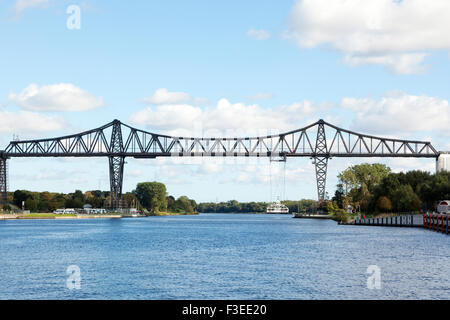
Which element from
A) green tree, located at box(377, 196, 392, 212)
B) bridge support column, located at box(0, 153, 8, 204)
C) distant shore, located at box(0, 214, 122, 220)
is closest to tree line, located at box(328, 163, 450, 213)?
green tree, located at box(377, 196, 392, 212)

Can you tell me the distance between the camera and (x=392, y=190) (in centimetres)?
12925

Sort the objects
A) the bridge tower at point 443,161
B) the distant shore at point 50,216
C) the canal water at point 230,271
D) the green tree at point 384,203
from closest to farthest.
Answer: the canal water at point 230,271
the green tree at point 384,203
the bridge tower at point 443,161
the distant shore at point 50,216

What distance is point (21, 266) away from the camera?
4884 centimetres

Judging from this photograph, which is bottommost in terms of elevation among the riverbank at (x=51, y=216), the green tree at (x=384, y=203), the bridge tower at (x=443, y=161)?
the riverbank at (x=51, y=216)

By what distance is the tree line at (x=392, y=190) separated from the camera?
12169 cm

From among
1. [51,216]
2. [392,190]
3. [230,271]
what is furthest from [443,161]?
[230,271]

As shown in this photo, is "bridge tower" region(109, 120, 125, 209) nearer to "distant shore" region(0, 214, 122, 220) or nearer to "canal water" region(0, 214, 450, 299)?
"distant shore" region(0, 214, 122, 220)

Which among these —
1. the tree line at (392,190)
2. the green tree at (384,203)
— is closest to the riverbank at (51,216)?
the tree line at (392,190)

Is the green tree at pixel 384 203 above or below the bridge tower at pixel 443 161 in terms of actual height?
below

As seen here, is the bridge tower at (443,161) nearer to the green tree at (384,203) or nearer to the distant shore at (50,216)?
the green tree at (384,203)

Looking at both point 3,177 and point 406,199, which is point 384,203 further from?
point 3,177

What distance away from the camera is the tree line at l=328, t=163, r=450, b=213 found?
121688 mm
